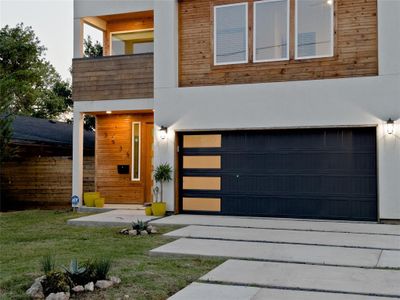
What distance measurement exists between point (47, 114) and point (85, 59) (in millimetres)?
18445

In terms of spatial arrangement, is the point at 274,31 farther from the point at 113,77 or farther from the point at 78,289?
the point at 78,289

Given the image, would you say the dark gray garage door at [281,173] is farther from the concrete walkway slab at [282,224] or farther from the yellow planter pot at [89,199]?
the yellow planter pot at [89,199]

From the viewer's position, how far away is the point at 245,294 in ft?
15.6

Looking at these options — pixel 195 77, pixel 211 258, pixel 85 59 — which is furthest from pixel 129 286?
pixel 85 59

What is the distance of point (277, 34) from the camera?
1076 centimetres

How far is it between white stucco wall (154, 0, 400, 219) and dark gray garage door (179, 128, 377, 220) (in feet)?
0.96

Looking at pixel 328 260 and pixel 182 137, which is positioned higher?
pixel 182 137

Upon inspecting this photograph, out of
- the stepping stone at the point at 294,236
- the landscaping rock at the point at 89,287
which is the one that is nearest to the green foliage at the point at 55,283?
the landscaping rock at the point at 89,287

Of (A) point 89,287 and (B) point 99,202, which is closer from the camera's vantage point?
(A) point 89,287

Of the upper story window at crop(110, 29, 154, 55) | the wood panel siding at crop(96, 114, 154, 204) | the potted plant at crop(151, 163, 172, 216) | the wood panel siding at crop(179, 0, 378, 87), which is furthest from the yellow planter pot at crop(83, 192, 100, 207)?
the upper story window at crop(110, 29, 154, 55)

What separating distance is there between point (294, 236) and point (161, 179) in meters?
4.09

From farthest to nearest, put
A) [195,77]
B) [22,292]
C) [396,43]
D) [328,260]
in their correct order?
[195,77] < [396,43] < [328,260] < [22,292]

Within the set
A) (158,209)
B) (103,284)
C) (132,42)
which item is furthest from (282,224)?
(132,42)

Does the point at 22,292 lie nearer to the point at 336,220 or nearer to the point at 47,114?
the point at 336,220
